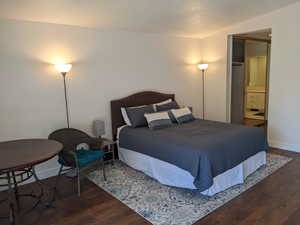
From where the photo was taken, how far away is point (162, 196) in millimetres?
2951

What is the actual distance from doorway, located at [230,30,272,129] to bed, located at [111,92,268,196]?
Result: 2.24 m

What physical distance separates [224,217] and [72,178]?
225 centimetres

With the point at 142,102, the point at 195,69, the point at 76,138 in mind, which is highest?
the point at 195,69

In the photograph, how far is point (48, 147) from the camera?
101 inches

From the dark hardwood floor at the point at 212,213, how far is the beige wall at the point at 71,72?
98cm

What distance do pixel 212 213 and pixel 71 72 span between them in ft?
9.45

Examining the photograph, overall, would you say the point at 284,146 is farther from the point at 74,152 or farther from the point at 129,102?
the point at 74,152

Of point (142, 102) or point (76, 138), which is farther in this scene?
point (142, 102)

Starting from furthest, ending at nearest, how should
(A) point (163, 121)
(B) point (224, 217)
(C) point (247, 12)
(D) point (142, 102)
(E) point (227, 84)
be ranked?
(E) point (227, 84), (D) point (142, 102), (C) point (247, 12), (A) point (163, 121), (B) point (224, 217)

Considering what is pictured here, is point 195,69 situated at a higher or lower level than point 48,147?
higher

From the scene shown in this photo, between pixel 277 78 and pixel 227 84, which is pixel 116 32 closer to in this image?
pixel 227 84

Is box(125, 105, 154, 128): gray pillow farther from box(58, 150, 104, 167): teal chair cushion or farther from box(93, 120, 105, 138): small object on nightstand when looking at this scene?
box(58, 150, 104, 167): teal chair cushion

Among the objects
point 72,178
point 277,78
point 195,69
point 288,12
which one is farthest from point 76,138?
point 288,12

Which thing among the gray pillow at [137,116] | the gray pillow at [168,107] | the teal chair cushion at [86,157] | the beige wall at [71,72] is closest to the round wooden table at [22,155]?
the teal chair cushion at [86,157]
